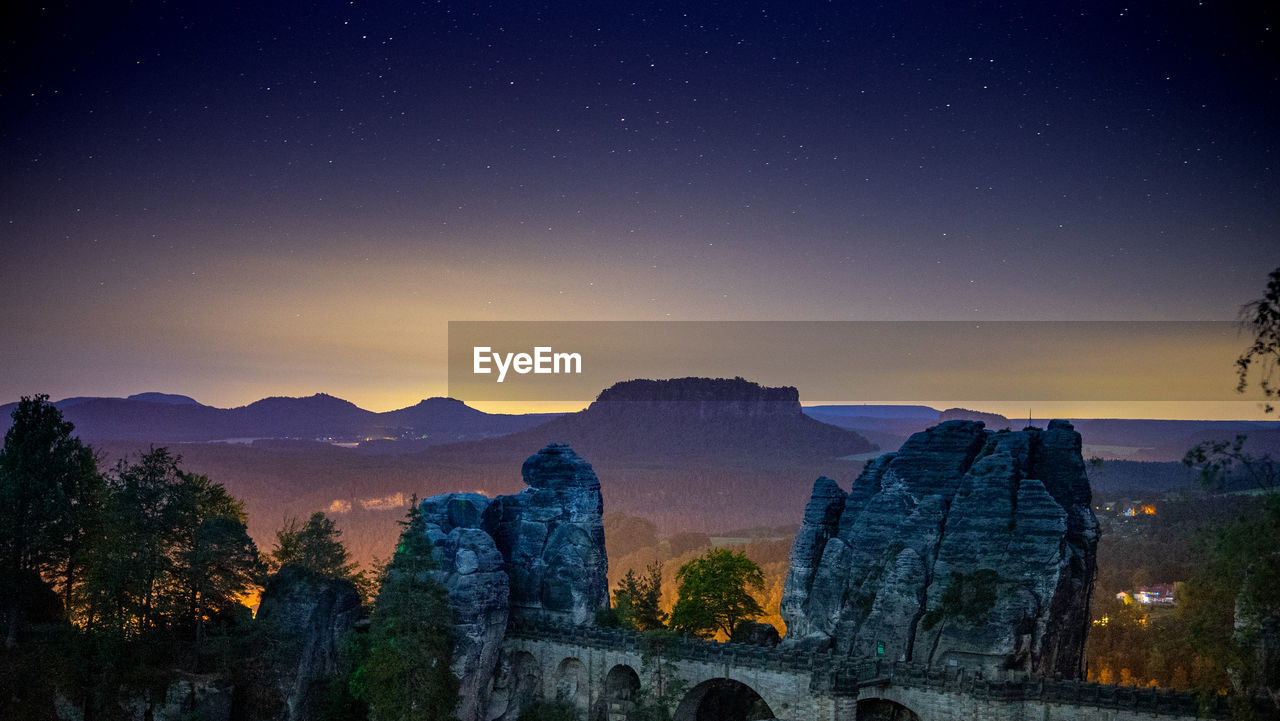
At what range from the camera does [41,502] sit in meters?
62.0

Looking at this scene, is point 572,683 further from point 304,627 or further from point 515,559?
point 304,627

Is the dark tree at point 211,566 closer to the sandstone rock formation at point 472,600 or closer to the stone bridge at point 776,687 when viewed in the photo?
the sandstone rock formation at point 472,600

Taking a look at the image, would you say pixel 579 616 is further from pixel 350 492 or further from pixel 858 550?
pixel 350 492

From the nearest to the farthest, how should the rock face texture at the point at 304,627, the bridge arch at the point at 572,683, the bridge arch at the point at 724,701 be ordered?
1. the bridge arch at the point at 724,701
2. the rock face texture at the point at 304,627
3. the bridge arch at the point at 572,683

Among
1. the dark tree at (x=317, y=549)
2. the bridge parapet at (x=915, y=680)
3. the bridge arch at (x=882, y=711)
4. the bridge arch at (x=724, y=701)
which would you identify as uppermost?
the dark tree at (x=317, y=549)

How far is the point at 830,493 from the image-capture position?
62.5m

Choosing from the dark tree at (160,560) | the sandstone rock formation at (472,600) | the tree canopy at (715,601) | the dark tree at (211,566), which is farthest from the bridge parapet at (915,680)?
the dark tree at (160,560)

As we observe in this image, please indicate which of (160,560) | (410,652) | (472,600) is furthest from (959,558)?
(160,560)

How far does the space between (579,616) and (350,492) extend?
140m

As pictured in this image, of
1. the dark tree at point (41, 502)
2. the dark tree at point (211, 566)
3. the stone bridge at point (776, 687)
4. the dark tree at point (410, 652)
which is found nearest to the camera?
the stone bridge at point (776, 687)

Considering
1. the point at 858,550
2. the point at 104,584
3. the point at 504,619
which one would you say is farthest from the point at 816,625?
the point at 104,584

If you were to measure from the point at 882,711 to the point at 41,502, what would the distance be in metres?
49.9

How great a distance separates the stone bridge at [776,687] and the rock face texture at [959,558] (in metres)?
2.95

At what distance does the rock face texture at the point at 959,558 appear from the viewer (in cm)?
4944
